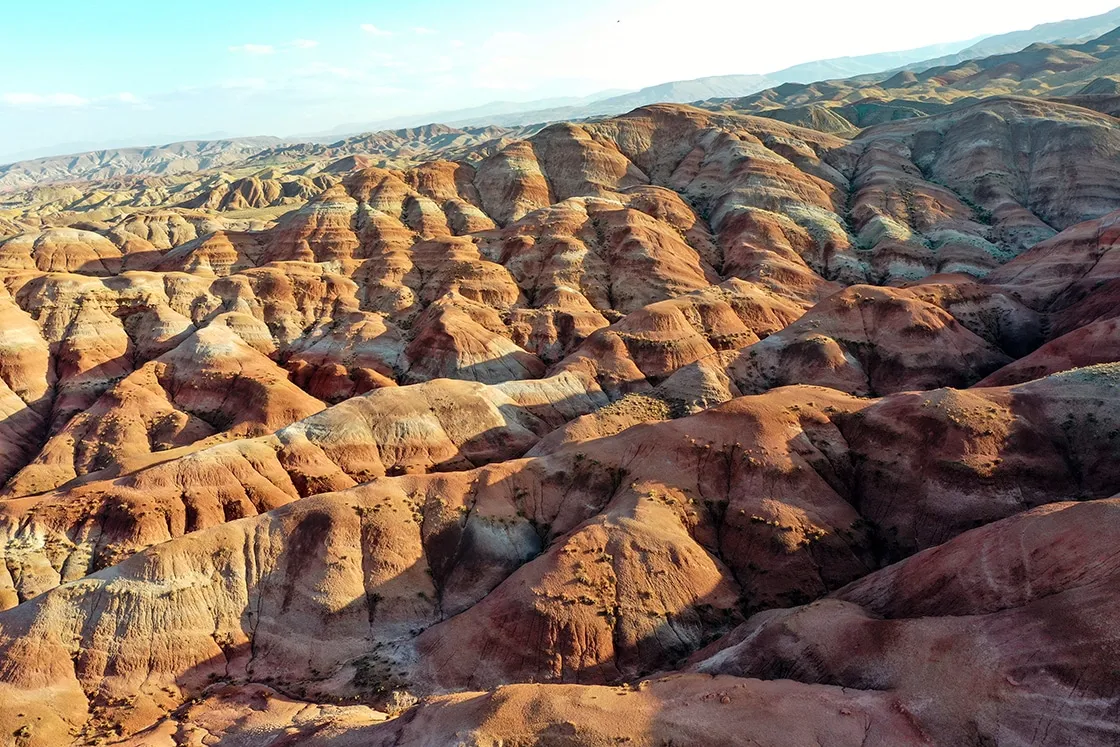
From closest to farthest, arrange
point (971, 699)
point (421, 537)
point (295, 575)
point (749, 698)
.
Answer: point (971, 699), point (749, 698), point (295, 575), point (421, 537)

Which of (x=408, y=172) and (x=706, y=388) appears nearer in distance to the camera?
(x=706, y=388)

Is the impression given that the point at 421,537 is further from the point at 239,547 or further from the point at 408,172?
the point at 408,172

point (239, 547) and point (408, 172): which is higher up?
point (408, 172)

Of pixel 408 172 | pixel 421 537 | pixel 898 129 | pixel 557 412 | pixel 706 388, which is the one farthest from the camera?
pixel 898 129

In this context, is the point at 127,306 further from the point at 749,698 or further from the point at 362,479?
the point at 749,698

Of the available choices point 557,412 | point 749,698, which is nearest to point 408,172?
point 557,412

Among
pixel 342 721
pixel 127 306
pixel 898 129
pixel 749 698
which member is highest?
pixel 898 129
